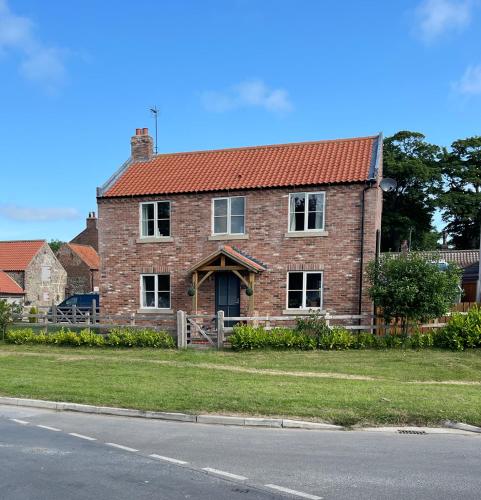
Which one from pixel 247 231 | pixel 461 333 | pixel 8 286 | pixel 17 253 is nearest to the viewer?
pixel 461 333

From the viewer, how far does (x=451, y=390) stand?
10.3 meters

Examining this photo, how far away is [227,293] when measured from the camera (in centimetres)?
1992

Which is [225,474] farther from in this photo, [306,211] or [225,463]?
[306,211]

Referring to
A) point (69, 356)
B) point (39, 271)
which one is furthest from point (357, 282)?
point (39, 271)

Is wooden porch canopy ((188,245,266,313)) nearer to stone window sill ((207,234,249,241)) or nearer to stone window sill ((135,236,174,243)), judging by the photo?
stone window sill ((207,234,249,241))

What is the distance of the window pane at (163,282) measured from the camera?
68.2 feet

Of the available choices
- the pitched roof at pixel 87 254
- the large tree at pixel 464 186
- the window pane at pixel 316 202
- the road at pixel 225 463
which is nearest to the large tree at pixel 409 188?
the large tree at pixel 464 186

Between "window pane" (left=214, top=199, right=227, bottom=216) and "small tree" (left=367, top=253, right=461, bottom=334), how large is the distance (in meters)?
6.81

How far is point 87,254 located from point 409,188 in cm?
3431

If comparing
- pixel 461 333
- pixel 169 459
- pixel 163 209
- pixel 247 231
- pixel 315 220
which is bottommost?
pixel 169 459

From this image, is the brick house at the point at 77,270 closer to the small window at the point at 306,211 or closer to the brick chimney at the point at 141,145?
the brick chimney at the point at 141,145

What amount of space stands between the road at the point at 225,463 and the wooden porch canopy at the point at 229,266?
10460 millimetres

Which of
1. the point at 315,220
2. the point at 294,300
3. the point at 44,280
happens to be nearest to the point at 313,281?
the point at 294,300

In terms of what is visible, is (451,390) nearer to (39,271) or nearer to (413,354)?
(413,354)
